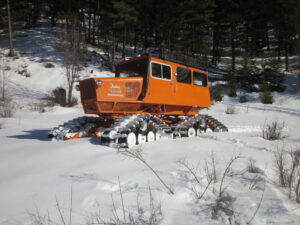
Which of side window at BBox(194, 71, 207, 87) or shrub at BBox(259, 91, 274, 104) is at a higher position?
side window at BBox(194, 71, 207, 87)

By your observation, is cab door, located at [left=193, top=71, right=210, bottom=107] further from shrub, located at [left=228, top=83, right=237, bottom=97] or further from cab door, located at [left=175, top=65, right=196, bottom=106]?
shrub, located at [left=228, top=83, right=237, bottom=97]

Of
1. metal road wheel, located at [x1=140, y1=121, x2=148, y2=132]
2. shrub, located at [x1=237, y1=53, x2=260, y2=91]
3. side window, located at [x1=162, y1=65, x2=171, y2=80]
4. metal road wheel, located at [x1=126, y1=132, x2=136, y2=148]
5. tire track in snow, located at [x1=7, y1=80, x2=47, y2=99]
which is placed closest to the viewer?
metal road wheel, located at [x1=126, y1=132, x2=136, y2=148]

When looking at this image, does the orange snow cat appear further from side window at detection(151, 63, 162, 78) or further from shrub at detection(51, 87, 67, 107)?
shrub at detection(51, 87, 67, 107)

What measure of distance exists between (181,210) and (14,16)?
40.3m

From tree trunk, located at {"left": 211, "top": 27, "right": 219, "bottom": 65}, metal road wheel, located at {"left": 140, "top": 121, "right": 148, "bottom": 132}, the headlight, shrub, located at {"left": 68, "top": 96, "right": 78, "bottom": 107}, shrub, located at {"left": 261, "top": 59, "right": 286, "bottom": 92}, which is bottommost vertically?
metal road wheel, located at {"left": 140, "top": 121, "right": 148, "bottom": 132}

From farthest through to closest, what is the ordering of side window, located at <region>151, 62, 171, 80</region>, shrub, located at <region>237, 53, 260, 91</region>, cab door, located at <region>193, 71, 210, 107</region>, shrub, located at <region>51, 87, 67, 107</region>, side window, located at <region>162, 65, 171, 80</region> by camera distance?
shrub, located at <region>237, 53, 260, 91</region> → shrub, located at <region>51, 87, 67, 107</region> → cab door, located at <region>193, 71, 210, 107</region> → side window, located at <region>162, 65, 171, 80</region> → side window, located at <region>151, 62, 171, 80</region>

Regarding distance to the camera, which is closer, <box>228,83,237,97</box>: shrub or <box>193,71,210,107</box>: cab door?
<box>193,71,210,107</box>: cab door

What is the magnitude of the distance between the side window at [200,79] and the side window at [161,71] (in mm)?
1559

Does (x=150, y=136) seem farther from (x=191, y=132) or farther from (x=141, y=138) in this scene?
(x=191, y=132)

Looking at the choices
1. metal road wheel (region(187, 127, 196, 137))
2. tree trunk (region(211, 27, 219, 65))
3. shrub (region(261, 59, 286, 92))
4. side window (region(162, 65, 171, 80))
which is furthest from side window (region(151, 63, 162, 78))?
tree trunk (region(211, 27, 219, 65))

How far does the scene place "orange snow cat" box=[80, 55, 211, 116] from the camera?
5.25 metres

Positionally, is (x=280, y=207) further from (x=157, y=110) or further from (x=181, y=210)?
(x=157, y=110)

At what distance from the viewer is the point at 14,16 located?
31.9 m

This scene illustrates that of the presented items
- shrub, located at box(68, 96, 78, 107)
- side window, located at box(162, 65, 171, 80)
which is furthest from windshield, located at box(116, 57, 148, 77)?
shrub, located at box(68, 96, 78, 107)
